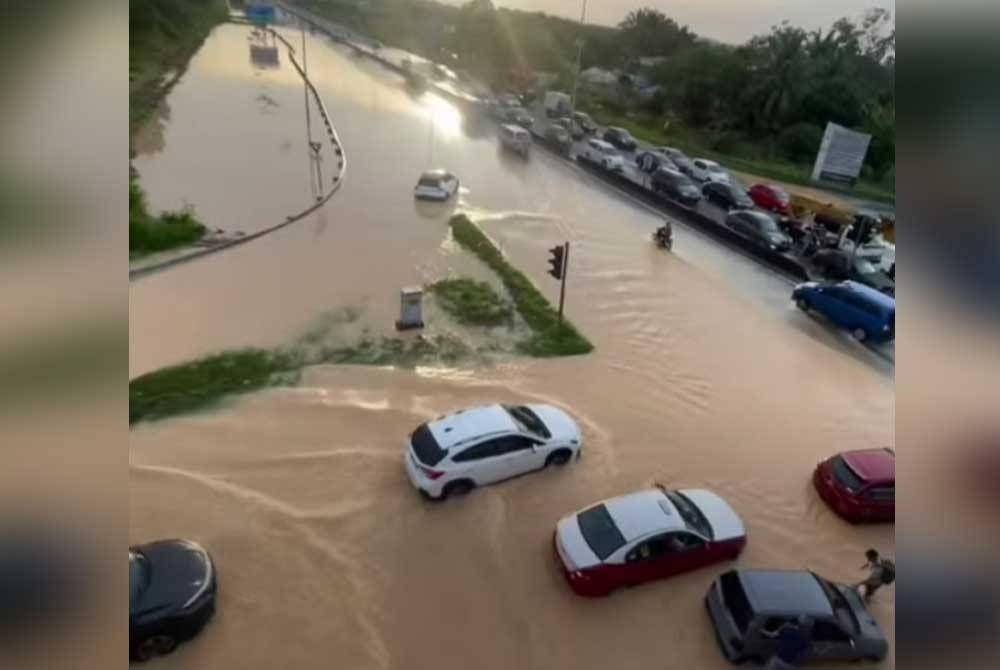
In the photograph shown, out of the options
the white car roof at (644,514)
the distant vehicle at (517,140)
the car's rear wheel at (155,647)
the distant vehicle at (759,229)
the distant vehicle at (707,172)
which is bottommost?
the car's rear wheel at (155,647)

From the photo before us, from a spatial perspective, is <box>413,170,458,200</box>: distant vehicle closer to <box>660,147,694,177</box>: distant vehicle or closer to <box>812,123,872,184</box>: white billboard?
<box>660,147,694,177</box>: distant vehicle

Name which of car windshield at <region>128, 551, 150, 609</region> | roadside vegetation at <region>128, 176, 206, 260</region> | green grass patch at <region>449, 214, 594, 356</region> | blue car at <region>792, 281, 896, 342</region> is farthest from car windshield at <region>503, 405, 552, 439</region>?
roadside vegetation at <region>128, 176, 206, 260</region>

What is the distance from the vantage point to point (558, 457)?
→ 9.48 meters

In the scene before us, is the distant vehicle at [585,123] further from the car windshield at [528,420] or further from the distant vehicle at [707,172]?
the car windshield at [528,420]

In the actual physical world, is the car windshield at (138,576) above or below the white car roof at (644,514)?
below

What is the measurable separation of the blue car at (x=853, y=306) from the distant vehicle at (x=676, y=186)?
27.1 feet

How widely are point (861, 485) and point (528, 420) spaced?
4195 mm

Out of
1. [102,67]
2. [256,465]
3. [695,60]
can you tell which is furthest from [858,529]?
[695,60]

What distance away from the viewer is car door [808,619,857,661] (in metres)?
6.80

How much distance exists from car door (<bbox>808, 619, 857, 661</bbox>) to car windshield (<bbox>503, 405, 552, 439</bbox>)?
150 inches

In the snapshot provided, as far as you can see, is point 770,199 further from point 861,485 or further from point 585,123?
point 861,485

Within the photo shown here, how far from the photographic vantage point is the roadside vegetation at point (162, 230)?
1606cm

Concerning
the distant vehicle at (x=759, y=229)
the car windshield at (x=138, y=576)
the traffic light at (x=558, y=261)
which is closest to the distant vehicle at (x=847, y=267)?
the distant vehicle at (x=759, y=229)

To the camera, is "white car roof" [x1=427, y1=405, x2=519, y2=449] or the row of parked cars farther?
"white car roof" [x1=427, y1=405, x2=519, y2=449]
